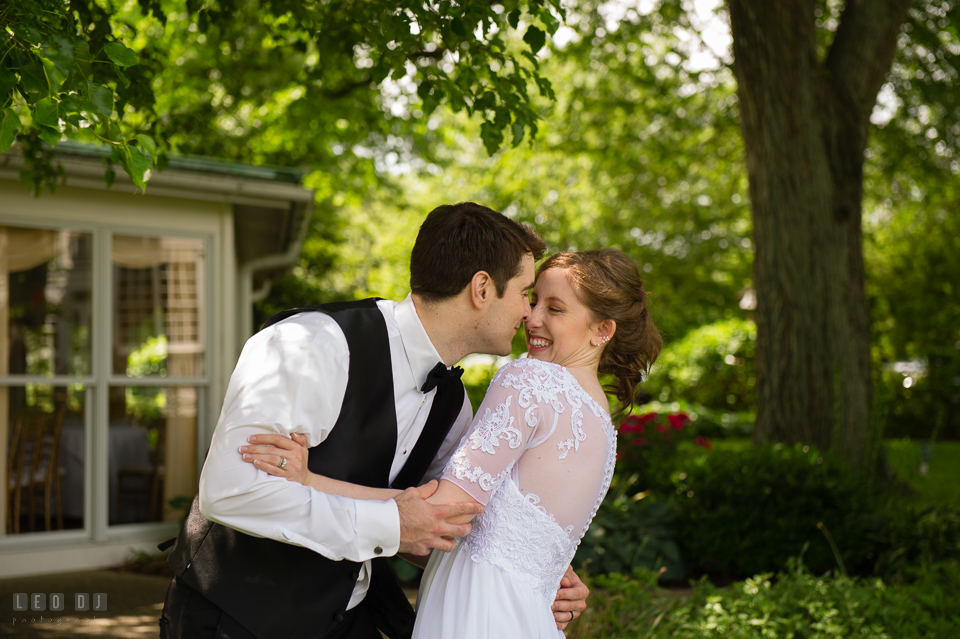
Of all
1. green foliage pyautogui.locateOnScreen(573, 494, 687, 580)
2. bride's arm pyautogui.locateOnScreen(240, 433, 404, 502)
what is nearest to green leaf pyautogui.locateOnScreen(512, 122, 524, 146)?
bride's arm pyautogui.locateOnScreen(240, 433, 404, 502)

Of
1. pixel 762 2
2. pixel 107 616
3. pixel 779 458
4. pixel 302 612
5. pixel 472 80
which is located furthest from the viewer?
pixel 762 2

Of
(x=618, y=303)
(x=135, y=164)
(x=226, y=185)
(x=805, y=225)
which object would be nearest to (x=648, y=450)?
(x=805, y=225)

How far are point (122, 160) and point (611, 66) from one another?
9.45 m

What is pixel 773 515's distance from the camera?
17.6 ft

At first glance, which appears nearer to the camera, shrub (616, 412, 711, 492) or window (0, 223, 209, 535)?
window (0, 223, 209, 535)

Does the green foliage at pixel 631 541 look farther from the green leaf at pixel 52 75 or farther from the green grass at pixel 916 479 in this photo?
the green leaf at pixel 52 75

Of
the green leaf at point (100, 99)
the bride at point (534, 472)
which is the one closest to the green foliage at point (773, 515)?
the bride at point (534, 472)

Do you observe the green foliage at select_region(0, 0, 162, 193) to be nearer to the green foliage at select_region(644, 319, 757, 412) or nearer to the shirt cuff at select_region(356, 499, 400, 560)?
the shirt cuff at select_region(356, 499, 400, 560)

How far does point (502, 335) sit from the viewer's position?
2100mm

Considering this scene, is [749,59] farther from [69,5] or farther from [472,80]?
[69,5]

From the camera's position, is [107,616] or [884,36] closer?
[107,616]

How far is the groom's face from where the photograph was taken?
206cm

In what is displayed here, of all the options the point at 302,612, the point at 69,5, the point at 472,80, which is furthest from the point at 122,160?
the point at 472,80

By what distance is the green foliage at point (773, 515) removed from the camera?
5.30m
